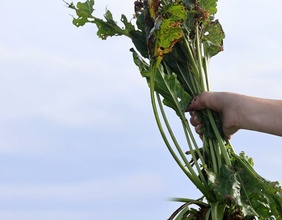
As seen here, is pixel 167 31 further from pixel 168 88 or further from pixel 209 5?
pixel 209 5

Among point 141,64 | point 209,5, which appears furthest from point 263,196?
point 209,5

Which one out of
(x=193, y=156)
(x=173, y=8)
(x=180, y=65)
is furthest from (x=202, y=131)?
(x=173, y=8)

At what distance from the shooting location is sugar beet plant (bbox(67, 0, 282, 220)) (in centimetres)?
341

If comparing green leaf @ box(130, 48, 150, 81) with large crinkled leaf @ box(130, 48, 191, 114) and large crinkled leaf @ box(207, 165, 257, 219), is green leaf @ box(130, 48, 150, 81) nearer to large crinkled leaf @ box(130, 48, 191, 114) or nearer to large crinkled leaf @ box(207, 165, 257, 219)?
large crinkled leaf @ box(130, 48, 191, 114)

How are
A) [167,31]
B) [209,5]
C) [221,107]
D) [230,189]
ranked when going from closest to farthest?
[230,189], [167,31], [221,107], [209,5]

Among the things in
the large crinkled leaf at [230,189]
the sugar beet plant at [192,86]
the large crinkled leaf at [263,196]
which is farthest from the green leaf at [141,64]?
the large crinkled leaf at [263,196]

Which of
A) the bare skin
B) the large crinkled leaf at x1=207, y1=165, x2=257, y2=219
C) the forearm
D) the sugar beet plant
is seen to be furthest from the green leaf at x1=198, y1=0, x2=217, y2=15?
the large crinkled leaf at x1=207, y1=165, x2=257, y2=219

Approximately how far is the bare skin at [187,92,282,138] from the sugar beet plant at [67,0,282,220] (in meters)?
0.05

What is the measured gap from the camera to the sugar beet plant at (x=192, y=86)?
341cm

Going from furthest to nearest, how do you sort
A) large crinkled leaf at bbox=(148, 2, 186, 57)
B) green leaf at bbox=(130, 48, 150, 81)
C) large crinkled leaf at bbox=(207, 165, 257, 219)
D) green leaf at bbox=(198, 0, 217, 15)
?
1. green leaf at bbox=(198, 0, 217, 15)
2. green leaf at bbox=(130, 48, 150, 81)
3. large crinkled leaf at bbox=(148, 2, 186, 57)
4. large crinkled leaf at bbox=(207, 165, 257, 219)

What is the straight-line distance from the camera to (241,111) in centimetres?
344

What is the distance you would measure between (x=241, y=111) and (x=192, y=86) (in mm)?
380

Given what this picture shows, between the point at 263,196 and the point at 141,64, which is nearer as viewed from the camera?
the point at 263,196

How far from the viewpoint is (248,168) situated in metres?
3.50
